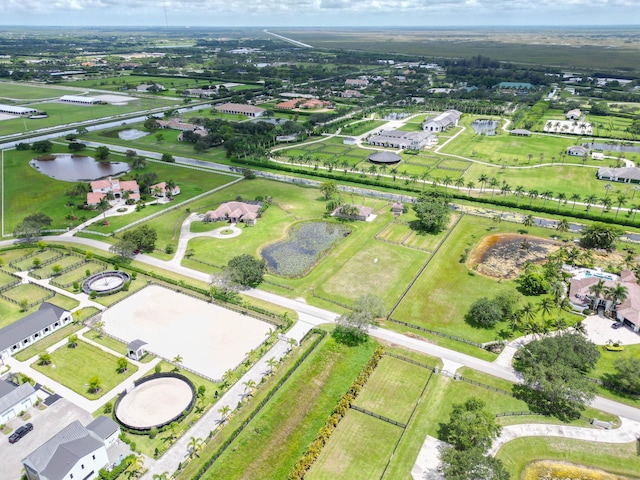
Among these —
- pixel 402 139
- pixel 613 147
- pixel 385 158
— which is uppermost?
pixel 402 139

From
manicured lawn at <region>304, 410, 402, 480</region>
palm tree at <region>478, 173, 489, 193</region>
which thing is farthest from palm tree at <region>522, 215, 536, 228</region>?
manicured lawn at <region>304, 410, 402, 480</region>

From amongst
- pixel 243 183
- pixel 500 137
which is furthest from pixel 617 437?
pixel 500 137

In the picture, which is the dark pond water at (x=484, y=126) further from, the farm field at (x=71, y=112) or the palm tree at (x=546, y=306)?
the farm field at (x=71, y=112)

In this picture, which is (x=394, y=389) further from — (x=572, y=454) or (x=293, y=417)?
(x=572, y=454)

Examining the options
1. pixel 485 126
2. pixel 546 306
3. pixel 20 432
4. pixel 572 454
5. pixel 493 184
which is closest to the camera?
pixel 572 454

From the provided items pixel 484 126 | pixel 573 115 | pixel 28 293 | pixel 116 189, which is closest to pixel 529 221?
pixel 28 293

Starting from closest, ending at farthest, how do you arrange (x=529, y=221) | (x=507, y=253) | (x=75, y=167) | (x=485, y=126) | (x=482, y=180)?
1. (x=507, y=253)
2. (x=529, y=221)
3. (x=482, y=180)
4. (x=75, y=167)
5. (x=485, y=126)
